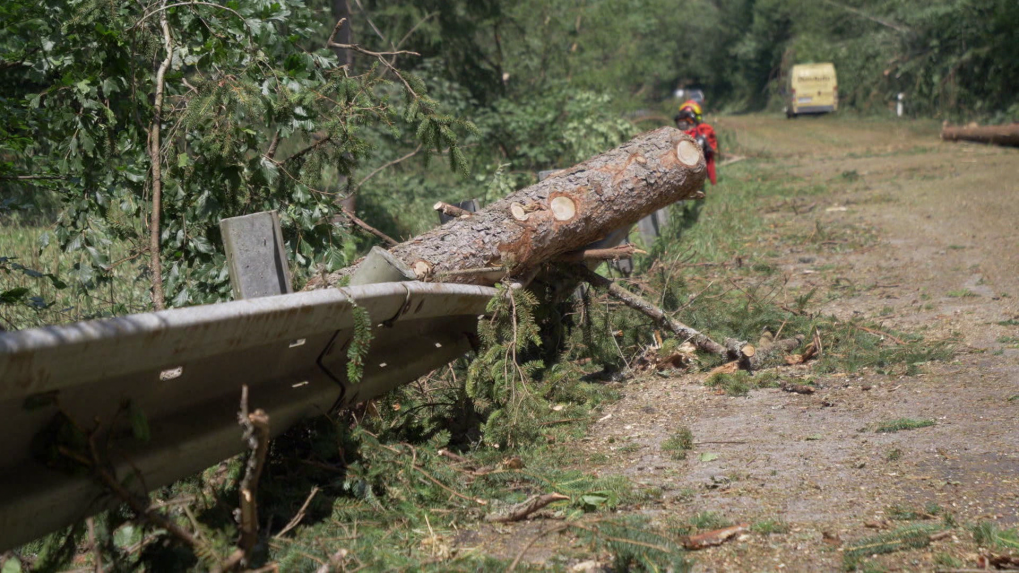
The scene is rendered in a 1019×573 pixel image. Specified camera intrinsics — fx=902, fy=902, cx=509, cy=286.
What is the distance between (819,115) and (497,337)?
3889 cm

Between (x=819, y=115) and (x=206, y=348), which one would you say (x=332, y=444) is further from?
(x=819, y=115)

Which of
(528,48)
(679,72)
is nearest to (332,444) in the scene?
(528,48)

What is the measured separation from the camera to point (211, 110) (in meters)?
5.03

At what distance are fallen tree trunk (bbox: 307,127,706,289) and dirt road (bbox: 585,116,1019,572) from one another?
1063 millimetres

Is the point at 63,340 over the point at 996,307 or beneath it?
over

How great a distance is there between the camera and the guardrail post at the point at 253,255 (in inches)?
153

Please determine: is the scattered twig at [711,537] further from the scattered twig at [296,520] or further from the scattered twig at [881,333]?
the scattered twig at [881,333]

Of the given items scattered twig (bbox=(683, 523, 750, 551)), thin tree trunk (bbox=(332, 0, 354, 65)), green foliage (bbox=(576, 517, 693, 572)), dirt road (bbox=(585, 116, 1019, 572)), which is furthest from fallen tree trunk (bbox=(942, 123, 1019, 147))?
green foliage (bbox=(576, 517, 693, 572))

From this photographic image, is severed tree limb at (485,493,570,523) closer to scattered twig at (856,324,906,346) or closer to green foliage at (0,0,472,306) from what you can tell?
green foliage at (0,0,472,306)

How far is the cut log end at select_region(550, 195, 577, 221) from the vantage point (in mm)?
5734

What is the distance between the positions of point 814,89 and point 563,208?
37.1 metres

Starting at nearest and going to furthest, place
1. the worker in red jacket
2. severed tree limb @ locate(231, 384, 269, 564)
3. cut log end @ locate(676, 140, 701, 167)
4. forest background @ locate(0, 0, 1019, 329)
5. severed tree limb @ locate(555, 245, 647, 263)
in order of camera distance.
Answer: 1. severed tree limb @ locate(231, 384, 269, 564)
2. forest background @ locate(0, 0, 1019, 329)
3. severed tree limb @ locate(555, 245, 647, 263)
4. cut log end @ locate(676, 140, 701, 167)
5. the worker in red jacket

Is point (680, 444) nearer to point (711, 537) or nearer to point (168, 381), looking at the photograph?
point (711, 537)

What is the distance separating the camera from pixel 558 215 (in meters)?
5.73
